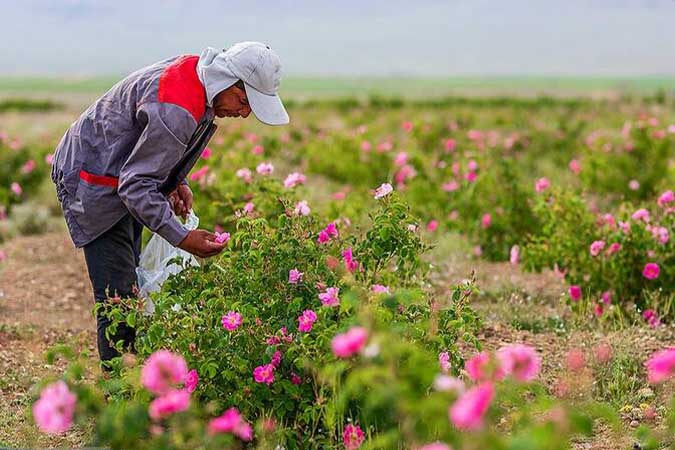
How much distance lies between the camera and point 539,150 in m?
12.3

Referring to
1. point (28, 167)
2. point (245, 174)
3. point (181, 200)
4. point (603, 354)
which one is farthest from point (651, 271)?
point (28, 167)

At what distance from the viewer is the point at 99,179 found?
11.6ft

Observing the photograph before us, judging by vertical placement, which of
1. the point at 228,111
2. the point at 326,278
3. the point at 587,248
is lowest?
the point at 587,248

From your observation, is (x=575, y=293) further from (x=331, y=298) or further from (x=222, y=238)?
(x=331, y=298)

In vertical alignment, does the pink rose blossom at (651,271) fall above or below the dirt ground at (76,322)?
above

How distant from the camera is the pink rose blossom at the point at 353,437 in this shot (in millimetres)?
2600

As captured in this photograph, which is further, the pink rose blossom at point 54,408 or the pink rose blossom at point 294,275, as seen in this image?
the pink rose blossom at point 294,275

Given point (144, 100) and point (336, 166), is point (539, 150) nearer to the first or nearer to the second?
point (336, 166)

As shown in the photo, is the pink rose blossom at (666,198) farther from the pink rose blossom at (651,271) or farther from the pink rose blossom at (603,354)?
the pink rose blossom at (603,354)

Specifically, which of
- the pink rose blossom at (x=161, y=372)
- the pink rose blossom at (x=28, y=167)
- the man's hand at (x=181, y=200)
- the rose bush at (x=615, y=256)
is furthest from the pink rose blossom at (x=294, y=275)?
the pink rose blossom at (x=28, y=167)

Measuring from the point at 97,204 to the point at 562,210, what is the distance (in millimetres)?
2904

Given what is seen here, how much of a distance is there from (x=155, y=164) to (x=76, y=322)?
229 cm

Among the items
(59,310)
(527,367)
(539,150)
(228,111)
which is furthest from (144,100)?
(539,150)

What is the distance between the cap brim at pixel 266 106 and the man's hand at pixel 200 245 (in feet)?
1.47
